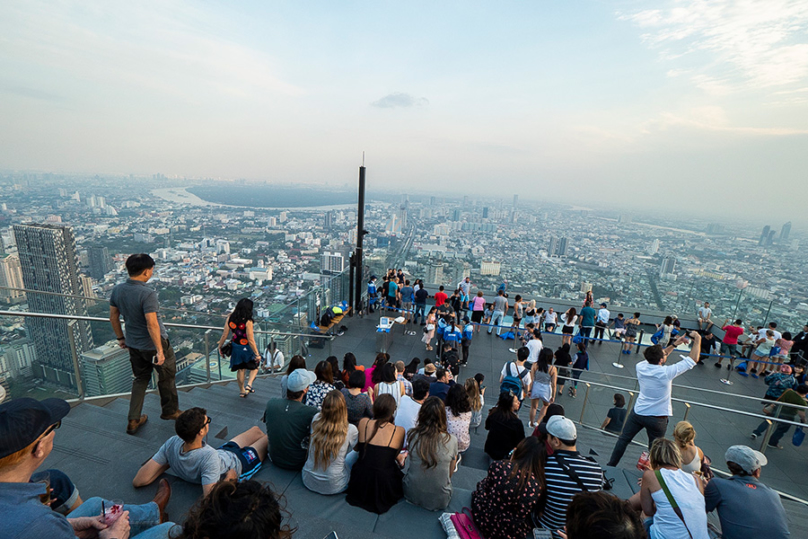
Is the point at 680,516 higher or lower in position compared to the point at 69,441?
higher

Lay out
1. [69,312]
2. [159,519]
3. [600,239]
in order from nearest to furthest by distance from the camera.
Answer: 1. [159,519]
2. [69,312]
3. [600,239]

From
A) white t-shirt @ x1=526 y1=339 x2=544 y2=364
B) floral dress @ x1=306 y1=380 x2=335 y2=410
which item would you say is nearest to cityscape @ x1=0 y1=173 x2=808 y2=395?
floral dress @ x1=306 y1=380 x2=335 y2=410

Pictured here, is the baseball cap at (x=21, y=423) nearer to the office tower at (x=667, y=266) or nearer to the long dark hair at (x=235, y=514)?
the long dark hair at (x=235, y=514)

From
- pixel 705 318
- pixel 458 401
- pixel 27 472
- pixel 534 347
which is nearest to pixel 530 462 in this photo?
pixel 458 401

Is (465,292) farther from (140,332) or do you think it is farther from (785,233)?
(785,233)

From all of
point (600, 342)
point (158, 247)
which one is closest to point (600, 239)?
point (600, 342)

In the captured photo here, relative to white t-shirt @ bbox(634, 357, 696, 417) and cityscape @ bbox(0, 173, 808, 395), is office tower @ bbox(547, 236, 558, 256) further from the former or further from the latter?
white t-shirt @ bbox(634, 357, 696, 417)

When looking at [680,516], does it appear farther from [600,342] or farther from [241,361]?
[600,342]
